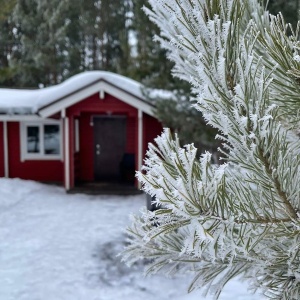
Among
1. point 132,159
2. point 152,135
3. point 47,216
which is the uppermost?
point 152,135

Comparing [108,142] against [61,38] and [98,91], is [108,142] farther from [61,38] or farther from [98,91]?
[61,38]

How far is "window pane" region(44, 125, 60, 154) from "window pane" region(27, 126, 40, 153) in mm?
275

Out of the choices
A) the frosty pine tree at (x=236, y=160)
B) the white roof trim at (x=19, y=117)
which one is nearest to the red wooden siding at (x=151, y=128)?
the white roof trim at (x=19, y=117)

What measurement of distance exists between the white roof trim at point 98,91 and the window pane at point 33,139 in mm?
2065

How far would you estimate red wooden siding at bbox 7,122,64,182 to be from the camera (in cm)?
1268

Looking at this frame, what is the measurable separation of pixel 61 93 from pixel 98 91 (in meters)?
1.21

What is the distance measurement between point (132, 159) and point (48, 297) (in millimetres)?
7878

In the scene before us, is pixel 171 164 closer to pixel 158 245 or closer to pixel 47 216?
pixel 158 245

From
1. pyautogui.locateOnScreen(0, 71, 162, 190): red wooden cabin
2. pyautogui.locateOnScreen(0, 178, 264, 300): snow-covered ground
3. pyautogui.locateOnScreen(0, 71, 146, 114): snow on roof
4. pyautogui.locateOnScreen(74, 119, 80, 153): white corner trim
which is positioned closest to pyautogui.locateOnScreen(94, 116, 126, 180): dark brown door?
pyautogui.locateOnScreen(0, 71, 162, 190): red wooden cabin

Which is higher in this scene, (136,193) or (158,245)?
(158,245)

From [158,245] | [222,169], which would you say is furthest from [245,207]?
[158,245]

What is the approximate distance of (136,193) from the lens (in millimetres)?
11062

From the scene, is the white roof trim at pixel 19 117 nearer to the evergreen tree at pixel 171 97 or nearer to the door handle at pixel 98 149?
the door handle at pixel 98 149

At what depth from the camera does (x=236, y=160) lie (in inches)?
55.7
